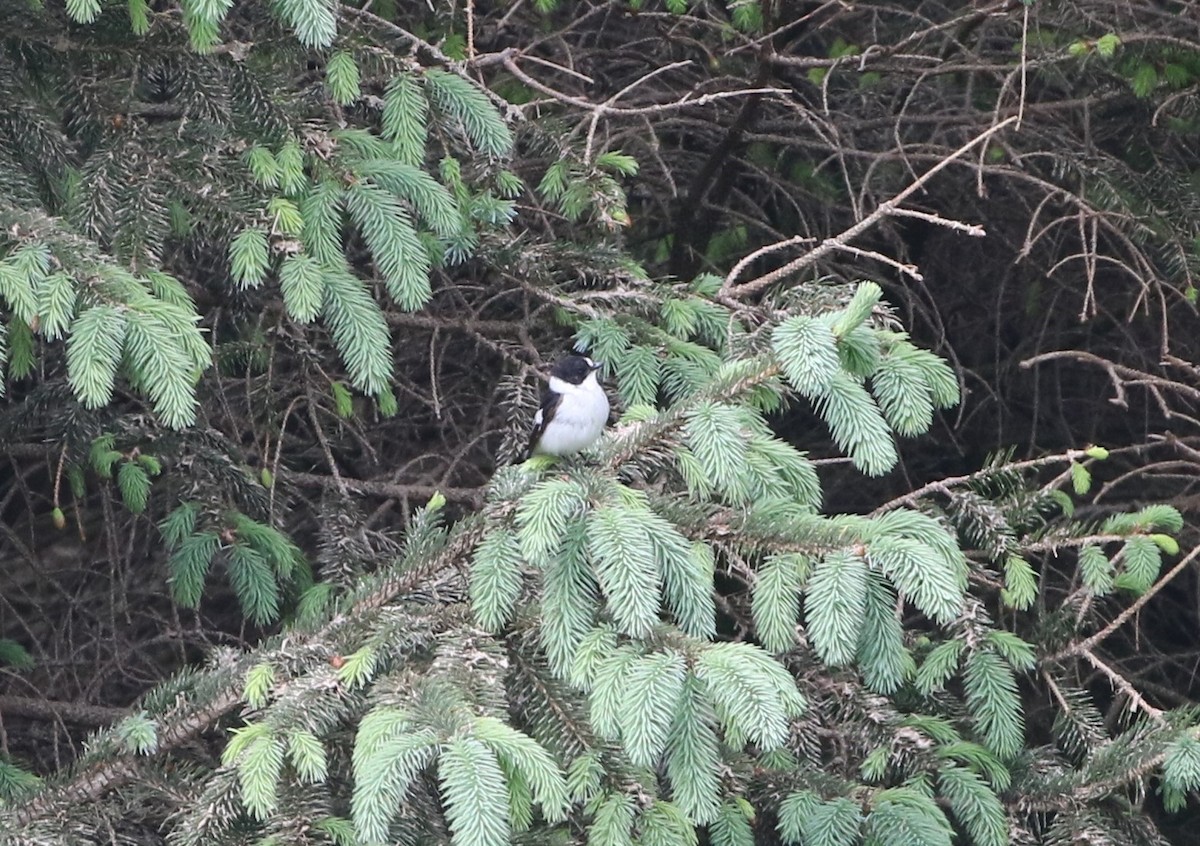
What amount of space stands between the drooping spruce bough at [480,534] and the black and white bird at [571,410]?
16 cm

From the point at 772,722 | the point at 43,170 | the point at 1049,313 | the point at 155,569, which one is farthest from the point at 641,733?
the point at 1049,313

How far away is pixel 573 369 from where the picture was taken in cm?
391

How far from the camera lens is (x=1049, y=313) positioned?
15.0ft

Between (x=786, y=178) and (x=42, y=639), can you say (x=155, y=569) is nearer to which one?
(x=42, y=639)

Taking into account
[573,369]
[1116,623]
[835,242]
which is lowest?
[1116,623]

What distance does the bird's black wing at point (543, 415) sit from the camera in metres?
3.67

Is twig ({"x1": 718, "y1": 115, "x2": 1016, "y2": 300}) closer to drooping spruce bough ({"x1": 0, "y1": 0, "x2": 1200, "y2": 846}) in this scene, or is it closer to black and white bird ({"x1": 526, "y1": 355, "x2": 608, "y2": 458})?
drooping spruce bough ({"x1": 0, "y1": 0, "x2": 1200, "y2": 846})

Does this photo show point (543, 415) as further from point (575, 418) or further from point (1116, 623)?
point (1116, 623)

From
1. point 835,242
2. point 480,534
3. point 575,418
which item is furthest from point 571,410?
point 480,534

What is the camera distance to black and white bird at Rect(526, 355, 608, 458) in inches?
151

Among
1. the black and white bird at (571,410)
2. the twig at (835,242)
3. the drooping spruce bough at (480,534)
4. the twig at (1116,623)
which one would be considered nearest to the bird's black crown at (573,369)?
the black and white bird at (571,410)

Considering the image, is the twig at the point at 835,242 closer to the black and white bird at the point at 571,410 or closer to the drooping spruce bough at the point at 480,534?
the drooping spruce bough at the point at 480,534

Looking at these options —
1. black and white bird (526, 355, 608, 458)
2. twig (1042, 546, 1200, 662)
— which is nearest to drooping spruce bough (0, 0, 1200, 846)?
twig (1042, 546, 1200, 662)

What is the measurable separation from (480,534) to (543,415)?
5.07 ft
